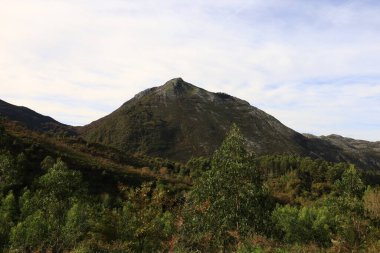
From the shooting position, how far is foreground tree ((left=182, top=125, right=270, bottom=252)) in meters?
25.0

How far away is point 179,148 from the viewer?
609ft

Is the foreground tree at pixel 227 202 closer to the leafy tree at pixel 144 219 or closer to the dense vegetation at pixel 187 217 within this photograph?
the dense vegetation at pixel 187 217

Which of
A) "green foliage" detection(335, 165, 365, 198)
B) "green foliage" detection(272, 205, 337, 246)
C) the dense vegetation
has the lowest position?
"green foliage" detection(272, 205, 337, 246)

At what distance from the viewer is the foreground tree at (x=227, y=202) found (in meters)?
25.0

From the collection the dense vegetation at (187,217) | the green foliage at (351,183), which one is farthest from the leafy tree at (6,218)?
the green foliage at (351,183)

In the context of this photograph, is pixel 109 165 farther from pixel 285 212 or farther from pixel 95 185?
pixel 285 212

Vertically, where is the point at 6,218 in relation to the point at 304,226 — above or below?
above

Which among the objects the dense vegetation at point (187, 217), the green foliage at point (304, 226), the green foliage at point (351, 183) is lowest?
the green foliage at point (304, 226)

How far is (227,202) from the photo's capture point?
1045 inches

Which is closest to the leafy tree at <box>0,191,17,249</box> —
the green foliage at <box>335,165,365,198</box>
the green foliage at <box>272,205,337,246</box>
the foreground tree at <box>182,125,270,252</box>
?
the foreground tree at <box>182,125,270,252</box>

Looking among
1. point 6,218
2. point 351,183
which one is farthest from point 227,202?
point 6,218

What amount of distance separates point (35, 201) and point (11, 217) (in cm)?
286

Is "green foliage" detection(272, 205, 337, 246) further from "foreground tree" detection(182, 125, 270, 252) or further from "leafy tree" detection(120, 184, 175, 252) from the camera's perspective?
"leafy tree" detection(120, 184, 175, 252)

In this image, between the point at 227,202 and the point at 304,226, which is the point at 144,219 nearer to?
the point at 227,202
